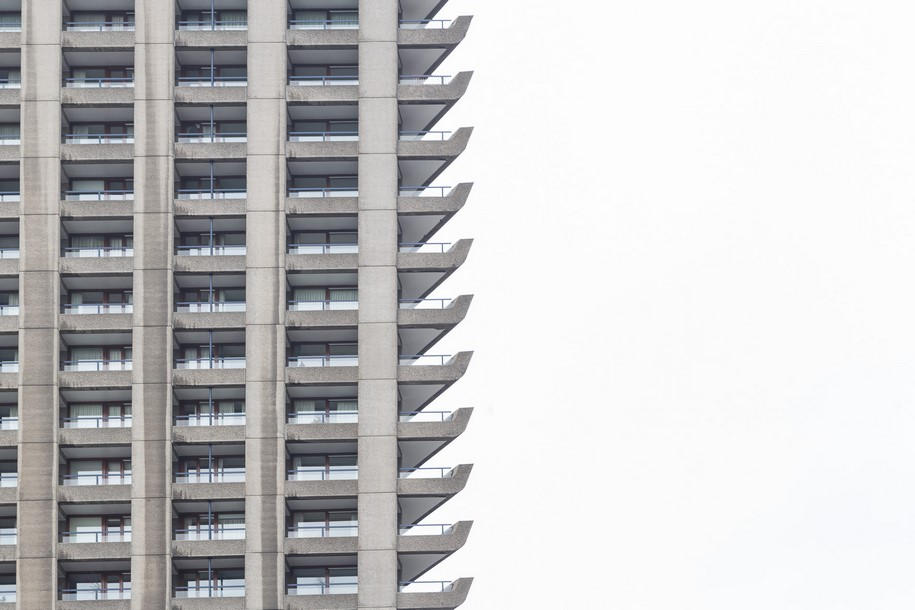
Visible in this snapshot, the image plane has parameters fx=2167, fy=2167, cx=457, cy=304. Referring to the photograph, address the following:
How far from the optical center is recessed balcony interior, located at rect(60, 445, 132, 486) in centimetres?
11350

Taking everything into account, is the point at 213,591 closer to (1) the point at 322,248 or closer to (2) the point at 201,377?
(2) the point at 201,377

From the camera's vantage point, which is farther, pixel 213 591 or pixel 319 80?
pixel 319 80

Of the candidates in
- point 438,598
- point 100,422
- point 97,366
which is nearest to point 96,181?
point 97,366

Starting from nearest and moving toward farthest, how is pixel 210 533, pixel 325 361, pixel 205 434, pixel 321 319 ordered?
1. pixel 205 434
2. pixel 210 533
3. pixel 321 319
4. pixel 325 361

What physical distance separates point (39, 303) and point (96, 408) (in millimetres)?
6355

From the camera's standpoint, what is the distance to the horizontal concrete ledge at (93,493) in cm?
11206

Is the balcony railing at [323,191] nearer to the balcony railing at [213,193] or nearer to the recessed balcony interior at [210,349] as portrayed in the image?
the balcony railing at [213,193]

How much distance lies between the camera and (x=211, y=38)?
388 ft

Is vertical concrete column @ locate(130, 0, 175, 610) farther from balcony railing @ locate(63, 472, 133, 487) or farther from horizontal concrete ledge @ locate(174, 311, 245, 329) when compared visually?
balcony railing @ locate(63, 472, 133, 487)

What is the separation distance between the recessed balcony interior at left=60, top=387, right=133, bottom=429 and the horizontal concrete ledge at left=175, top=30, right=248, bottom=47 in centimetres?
1926

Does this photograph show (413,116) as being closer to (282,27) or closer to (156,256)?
(282,27)

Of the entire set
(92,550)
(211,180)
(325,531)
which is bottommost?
(92,550)

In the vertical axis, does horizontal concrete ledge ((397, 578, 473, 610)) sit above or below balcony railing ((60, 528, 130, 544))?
below

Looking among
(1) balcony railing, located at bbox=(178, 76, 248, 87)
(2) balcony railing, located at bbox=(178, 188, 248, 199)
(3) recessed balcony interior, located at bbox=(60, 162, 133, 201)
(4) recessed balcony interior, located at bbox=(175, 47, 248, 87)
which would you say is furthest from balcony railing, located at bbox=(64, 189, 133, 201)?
(1) balcony railing, located at bbox=(178, 76, 248, 87)
